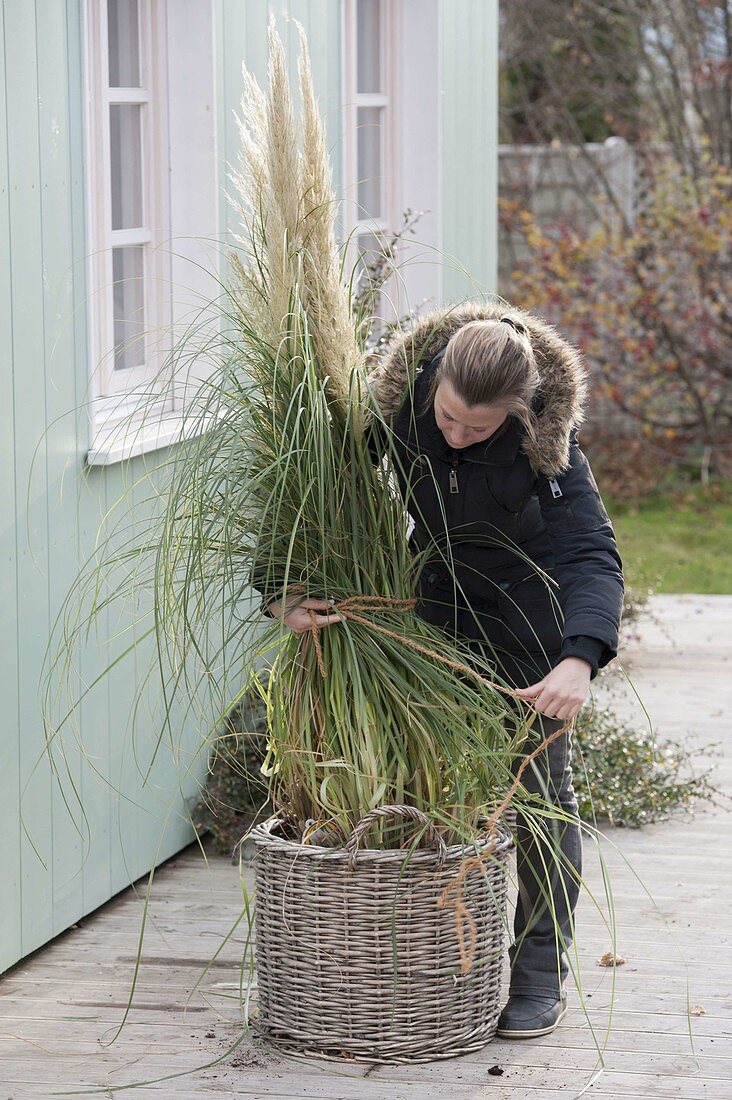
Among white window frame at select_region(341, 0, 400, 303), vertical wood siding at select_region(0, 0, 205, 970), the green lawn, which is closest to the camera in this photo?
vertical wood siding at select_region(0, 0, 205, 970)

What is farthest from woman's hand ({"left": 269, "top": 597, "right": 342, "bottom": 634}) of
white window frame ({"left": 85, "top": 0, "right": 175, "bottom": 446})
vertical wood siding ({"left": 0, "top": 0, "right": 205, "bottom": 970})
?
white window frame ({"left": 85, "top": 0, "right": 175, "bottom": 446})

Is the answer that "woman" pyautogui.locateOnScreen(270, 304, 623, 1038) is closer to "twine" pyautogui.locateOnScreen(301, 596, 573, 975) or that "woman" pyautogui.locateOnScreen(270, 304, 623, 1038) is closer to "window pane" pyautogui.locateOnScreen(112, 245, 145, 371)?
"twine" pyautogui.locateOnScreen(301, 596, 573, 975)

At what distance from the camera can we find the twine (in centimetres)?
242

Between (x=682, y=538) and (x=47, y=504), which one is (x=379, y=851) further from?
(x=682, y=538)

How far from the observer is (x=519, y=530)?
2564 mm

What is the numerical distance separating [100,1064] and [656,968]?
3.88 ft

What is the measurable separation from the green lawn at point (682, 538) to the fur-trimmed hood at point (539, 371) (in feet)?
13.0

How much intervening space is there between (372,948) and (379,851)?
17cm

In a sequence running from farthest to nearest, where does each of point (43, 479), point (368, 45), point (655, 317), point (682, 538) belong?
point (655, 317) → point (682, 538) → point (368, 45) → point (43, 479)

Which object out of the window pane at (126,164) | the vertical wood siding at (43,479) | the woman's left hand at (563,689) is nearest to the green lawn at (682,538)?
the window pane at (126,164)

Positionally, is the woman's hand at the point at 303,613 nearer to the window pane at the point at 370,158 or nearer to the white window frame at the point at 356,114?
the white window frame at the point at 356,114

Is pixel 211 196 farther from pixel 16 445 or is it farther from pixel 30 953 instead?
pixel 30 953

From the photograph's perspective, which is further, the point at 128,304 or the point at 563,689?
the point at 128,304

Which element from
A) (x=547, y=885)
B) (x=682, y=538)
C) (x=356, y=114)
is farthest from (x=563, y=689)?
(x=682, y=538)
